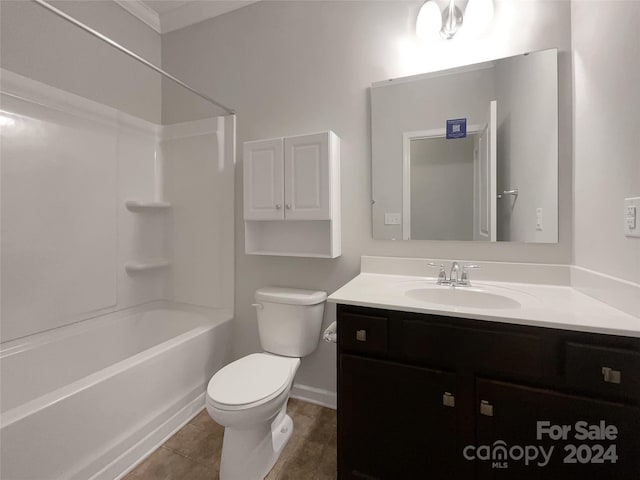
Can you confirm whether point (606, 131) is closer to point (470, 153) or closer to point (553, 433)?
point (470, 153)

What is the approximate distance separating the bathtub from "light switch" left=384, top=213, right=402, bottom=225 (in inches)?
50.9

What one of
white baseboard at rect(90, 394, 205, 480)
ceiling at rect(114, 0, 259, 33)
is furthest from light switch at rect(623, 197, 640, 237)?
ceiling at rect(114, 0, 259, 33)

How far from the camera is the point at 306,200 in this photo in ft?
5.24

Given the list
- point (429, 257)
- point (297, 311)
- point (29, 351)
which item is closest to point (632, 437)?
point (429, 257)

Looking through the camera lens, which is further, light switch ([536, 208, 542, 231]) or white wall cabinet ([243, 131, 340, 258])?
white wall cabinet ([243, 131, 340, 258])

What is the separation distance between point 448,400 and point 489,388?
142 mm

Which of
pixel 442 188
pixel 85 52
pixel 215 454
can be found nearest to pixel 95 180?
pixel 85 52

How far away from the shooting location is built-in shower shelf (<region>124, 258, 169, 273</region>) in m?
2.06

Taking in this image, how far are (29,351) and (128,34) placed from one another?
219cm

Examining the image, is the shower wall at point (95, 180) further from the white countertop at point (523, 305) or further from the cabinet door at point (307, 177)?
the white countertop at point (523, 305)

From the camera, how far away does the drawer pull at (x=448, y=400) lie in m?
0.97

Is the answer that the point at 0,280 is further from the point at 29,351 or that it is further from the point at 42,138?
the point at 42,138

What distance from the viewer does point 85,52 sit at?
1822 millimetres

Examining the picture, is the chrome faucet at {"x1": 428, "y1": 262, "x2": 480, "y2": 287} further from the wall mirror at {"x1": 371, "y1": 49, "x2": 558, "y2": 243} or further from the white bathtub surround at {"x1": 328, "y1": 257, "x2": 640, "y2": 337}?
the wall mirror at {"x1": 371, "y1": 49, "x2": 558, "y2": 243}
